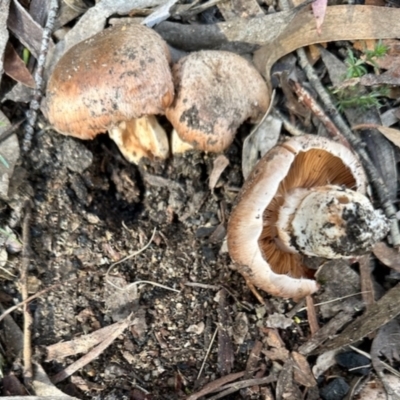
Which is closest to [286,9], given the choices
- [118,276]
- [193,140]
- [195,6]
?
[195,6]

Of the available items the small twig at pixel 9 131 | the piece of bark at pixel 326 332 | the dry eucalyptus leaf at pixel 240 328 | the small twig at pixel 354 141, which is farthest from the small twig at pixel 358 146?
the small twig at pixel 9 131

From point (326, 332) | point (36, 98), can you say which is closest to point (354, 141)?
point (326, 332)

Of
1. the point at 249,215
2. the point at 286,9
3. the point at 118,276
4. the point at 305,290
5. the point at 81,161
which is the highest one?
the point at 286,9

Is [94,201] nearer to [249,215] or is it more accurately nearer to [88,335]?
[88,335]

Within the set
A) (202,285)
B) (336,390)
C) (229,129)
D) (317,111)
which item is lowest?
(336,390)

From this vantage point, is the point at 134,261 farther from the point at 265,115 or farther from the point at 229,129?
the point at 265,115

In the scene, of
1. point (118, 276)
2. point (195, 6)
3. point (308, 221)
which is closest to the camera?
point (308, 221)

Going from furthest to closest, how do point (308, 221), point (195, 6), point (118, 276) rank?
point (195, 6), point (118, 276), point (308, 221)

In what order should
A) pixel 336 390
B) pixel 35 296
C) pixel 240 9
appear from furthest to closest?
pixel 240 9
pixel 336 390
pixel 35 296
